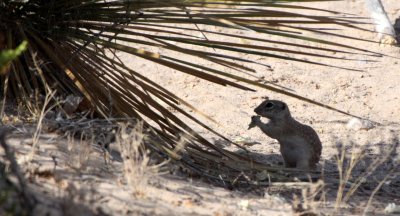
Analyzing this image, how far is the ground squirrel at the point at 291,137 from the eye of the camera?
5.86 m

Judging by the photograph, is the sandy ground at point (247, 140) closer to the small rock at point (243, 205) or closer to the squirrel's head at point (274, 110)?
the small rock at point (243, 205)

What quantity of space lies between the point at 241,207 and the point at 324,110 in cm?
344

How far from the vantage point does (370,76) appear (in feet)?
27.6

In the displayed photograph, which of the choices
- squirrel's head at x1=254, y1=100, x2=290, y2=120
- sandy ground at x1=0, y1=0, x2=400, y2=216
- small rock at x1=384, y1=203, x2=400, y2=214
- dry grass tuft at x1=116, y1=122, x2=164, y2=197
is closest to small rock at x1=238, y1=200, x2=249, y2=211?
sandy ground at x1=0, y1=0, x2=400, y2=216

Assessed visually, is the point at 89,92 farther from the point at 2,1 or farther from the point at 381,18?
the point at 381,18

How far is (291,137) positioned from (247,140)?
963mm

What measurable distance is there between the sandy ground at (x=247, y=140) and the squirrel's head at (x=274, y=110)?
19 centimetres

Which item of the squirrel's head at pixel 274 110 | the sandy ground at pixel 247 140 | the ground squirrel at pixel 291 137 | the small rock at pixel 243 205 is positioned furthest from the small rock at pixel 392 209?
the squirrel's head at pixel 274 110

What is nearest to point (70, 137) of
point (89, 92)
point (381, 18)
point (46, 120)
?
point (46, 120)

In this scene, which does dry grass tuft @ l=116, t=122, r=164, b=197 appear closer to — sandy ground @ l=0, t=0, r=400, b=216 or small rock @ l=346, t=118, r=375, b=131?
sandy ground @ l=0, t=0, r=400, b=216

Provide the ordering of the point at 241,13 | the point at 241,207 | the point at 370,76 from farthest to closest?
the point at 370,76, the point at 241,13, the point at 241,207

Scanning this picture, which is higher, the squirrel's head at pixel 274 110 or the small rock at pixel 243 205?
the squirrel's head at pixel 274 110

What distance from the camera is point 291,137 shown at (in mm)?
5969

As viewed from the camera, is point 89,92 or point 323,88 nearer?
point 89,92
